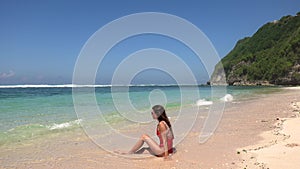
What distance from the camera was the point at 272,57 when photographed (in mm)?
119438

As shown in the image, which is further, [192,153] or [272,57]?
[272,57]

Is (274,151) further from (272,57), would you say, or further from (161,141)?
(272,57)

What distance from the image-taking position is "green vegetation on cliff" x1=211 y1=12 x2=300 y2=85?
98688 mm

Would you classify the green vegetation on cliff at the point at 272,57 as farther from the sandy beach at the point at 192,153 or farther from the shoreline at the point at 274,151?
the sandy beach at the point at 192,153

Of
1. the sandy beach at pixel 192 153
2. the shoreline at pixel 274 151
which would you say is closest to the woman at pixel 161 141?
the sandy beach at pixel 192 153

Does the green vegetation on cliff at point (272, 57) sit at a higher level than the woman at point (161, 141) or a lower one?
higher

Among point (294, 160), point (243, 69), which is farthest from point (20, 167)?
point (243, 69)

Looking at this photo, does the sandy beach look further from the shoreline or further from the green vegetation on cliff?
the green vegetation on cliff

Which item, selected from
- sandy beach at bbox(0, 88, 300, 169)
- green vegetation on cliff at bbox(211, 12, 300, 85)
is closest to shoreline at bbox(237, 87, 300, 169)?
sandy beach at bbox(0, 88, 300, 169)

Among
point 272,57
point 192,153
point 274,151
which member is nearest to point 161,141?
point 192,153

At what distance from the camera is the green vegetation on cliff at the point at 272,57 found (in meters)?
98.7

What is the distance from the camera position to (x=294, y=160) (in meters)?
6.84

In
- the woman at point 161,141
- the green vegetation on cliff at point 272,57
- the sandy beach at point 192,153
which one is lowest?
the sandy beach at point 192,153

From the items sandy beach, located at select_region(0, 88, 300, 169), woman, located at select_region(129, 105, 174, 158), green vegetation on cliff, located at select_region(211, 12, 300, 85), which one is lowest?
sandy beach, located at select_region(0, 88, 300, 169)
